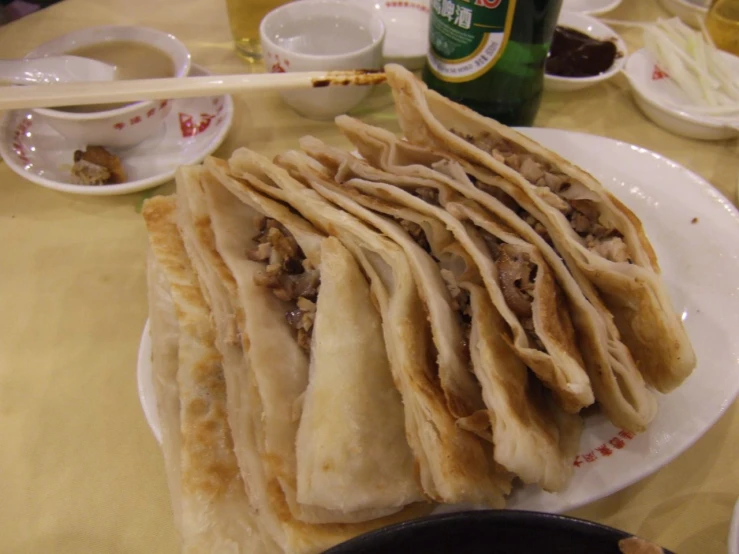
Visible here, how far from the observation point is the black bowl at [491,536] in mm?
986

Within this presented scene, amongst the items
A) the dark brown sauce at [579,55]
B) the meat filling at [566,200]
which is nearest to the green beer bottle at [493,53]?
the dark brown sauce at [579,55]

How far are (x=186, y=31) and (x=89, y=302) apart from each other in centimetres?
189

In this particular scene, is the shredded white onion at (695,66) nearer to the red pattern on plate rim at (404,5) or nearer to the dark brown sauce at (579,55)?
the dark brown sauce at (579,55)

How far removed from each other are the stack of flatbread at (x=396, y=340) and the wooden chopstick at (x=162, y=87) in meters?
0.67

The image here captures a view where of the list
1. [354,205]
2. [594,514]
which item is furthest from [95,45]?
[594,514]

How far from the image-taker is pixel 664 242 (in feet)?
5.73

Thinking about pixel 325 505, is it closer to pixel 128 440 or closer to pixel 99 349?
pixel 128 440

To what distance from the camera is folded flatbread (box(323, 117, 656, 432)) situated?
1.22 metres

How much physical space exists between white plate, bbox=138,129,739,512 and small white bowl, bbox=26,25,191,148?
1.03m

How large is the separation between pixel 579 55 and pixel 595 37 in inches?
8.1

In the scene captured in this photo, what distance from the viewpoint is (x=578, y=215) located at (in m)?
1.47

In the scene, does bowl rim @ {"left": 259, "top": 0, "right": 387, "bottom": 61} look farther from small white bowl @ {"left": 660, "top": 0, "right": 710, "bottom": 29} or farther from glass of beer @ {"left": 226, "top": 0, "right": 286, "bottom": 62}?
small white bowl @ {"left": 660, "top": 0, "right": 710, "bottom": 29}

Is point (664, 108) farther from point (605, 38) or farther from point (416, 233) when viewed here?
point (416, 233)

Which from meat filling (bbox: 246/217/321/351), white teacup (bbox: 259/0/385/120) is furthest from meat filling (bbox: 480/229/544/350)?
white teacup (bbox: 259/0/385/120)
